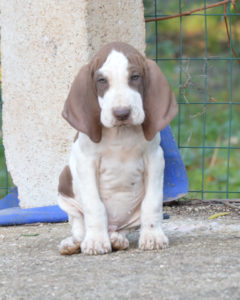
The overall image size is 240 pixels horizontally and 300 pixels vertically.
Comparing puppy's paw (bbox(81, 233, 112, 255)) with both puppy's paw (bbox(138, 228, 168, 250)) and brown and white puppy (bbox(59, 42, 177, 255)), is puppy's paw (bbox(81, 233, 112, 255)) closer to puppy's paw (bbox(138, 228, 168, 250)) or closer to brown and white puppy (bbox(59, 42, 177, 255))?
brown and white puppy (bbox(59, 42, 177, 255))

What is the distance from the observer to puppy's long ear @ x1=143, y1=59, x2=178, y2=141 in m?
3.49

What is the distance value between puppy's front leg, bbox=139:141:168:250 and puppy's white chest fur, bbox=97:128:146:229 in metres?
0.05

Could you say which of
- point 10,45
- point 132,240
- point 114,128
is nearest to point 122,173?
A: point 114,128

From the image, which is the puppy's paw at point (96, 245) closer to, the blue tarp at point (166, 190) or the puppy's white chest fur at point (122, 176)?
the puppy's white chest fur at point (122, 176)

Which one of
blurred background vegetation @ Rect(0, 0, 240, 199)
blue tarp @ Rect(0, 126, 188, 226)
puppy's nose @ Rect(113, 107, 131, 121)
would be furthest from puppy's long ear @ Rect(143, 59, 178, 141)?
blurred background vegetation @ Rect(0, 0, 240, 199)

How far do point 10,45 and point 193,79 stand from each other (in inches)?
55.4

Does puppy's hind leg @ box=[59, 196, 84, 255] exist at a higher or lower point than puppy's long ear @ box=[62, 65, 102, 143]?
lower

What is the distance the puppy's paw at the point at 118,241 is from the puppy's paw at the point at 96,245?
0.13 feet

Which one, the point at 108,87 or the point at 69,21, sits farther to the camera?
the point at 69,21

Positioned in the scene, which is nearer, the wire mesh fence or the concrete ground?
the concrete ground

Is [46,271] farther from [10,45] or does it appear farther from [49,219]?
[10,45]

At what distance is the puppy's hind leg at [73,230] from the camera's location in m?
3.61

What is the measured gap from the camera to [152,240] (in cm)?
359

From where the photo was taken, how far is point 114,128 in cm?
357
